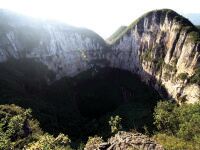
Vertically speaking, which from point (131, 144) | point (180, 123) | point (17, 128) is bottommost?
point (180, 123)

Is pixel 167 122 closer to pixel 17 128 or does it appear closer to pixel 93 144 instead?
pixel 17 128

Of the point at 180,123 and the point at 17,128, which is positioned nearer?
the point at 17,128

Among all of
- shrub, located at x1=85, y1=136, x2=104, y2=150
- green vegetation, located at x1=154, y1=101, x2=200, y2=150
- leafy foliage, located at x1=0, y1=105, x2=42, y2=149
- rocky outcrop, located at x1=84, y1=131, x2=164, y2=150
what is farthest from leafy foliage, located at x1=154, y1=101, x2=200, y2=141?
rocky outcrop, located at x1=84, y1=131, x2=164, y2=150

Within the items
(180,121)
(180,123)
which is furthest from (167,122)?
(180,121)

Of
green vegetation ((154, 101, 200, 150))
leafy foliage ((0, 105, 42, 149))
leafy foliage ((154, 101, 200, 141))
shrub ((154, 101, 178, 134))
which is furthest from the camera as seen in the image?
shrub ((154, 101, 178, 134))

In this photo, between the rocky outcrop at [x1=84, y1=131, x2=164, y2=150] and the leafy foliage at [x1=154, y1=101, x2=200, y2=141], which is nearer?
the rocky outcrop at [x1=84, y1=131, x2=164, y2=150]

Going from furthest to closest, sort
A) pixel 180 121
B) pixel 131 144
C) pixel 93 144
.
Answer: pixel 180 121
pixel 93 144
pixel 131 144

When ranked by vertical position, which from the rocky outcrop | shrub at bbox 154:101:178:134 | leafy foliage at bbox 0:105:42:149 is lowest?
shrub at bbox 154:101:178:134

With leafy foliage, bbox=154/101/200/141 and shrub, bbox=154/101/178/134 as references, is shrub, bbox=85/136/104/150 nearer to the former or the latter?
leafy foliage, bbox=154/101/200/141

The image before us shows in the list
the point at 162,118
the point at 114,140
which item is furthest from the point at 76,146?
the point at 114,140

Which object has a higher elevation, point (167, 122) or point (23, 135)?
point (23, 135)

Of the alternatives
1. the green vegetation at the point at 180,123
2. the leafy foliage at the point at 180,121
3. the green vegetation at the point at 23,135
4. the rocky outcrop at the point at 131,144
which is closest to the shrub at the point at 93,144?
the rocky outcrop at the point at 131,144

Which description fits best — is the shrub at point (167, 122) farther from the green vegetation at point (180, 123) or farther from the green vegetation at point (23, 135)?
the green vegetation at point (23, 135)
